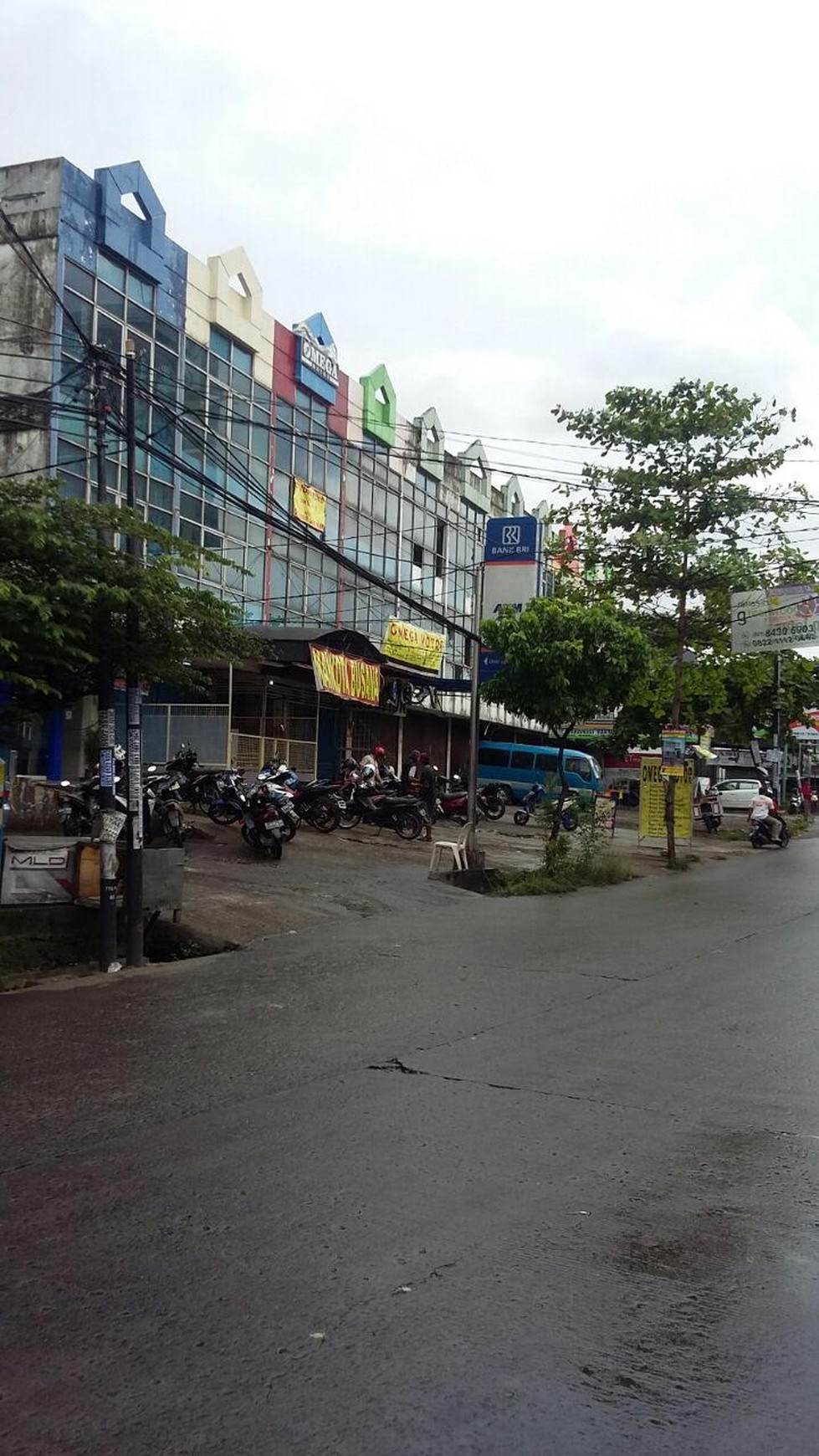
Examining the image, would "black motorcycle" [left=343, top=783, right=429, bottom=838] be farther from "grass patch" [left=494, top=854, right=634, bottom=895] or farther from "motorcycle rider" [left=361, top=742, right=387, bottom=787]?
"grass patch" [left=494, top=854, right=634, bottom=895]

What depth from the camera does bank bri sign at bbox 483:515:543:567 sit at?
1689 centimetres

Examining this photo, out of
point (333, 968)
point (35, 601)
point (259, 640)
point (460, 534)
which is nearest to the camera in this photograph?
point (35, 601)

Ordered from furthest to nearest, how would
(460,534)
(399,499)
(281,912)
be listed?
(460,534) < (399,499) < (281,912)

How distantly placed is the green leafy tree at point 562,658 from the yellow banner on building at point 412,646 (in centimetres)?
1219

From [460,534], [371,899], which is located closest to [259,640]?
[371,899]

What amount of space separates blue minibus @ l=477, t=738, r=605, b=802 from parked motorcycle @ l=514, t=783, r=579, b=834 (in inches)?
40.1

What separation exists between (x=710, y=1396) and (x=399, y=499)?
37.5 meters

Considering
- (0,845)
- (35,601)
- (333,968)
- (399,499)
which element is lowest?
(333,968)

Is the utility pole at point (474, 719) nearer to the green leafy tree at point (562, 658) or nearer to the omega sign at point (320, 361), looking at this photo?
the green leafy tree at point (562, 658)

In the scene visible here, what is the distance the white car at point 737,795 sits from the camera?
4109 cm

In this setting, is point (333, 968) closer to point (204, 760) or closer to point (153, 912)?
point (153, 912)

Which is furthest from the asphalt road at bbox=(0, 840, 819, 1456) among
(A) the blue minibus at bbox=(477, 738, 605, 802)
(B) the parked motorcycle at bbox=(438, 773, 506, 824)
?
(A) the blue minibus at bbox=(477, 738, 605, 802)

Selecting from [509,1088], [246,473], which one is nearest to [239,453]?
[246,473]

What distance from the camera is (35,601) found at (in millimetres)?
8086
